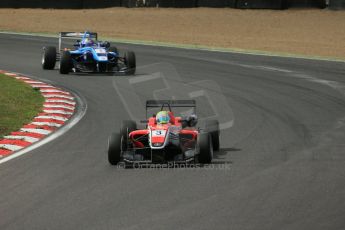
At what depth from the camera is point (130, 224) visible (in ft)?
25.8

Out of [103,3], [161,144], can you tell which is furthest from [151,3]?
[161,144]

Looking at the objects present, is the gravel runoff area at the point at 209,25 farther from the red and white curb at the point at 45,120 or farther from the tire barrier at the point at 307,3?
the red and white curb at the point at 45,120

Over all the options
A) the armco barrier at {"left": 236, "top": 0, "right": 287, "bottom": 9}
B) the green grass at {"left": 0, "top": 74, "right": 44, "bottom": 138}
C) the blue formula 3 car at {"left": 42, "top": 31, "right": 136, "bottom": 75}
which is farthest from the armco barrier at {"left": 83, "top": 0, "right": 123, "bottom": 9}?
the green grass at {"left": 0, "top": 74, "right": 44, "bottom": 138}

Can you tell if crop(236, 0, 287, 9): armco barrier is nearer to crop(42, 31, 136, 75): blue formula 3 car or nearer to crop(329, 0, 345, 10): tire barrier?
crop(329, 0, 345, 10): tire barrier

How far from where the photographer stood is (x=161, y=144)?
10.6 m

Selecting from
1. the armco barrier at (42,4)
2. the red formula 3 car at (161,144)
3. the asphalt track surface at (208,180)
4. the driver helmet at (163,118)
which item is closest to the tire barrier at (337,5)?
the armco barrier at (42,4)

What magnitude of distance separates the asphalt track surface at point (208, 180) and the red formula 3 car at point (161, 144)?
263mm

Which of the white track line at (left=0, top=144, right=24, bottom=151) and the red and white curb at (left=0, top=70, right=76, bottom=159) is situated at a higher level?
the red and white curb at (left=0, top=70, right=76, bottom=159)

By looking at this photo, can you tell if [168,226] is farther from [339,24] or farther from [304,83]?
[339,24]

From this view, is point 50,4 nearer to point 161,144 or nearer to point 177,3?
point 177,3

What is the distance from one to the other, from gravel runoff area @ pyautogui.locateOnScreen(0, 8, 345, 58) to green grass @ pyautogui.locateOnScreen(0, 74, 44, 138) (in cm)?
A: 1442

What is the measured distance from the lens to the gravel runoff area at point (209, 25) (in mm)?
34125

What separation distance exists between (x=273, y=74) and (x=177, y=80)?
10.8 ft

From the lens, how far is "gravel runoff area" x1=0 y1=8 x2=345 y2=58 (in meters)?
34.1
